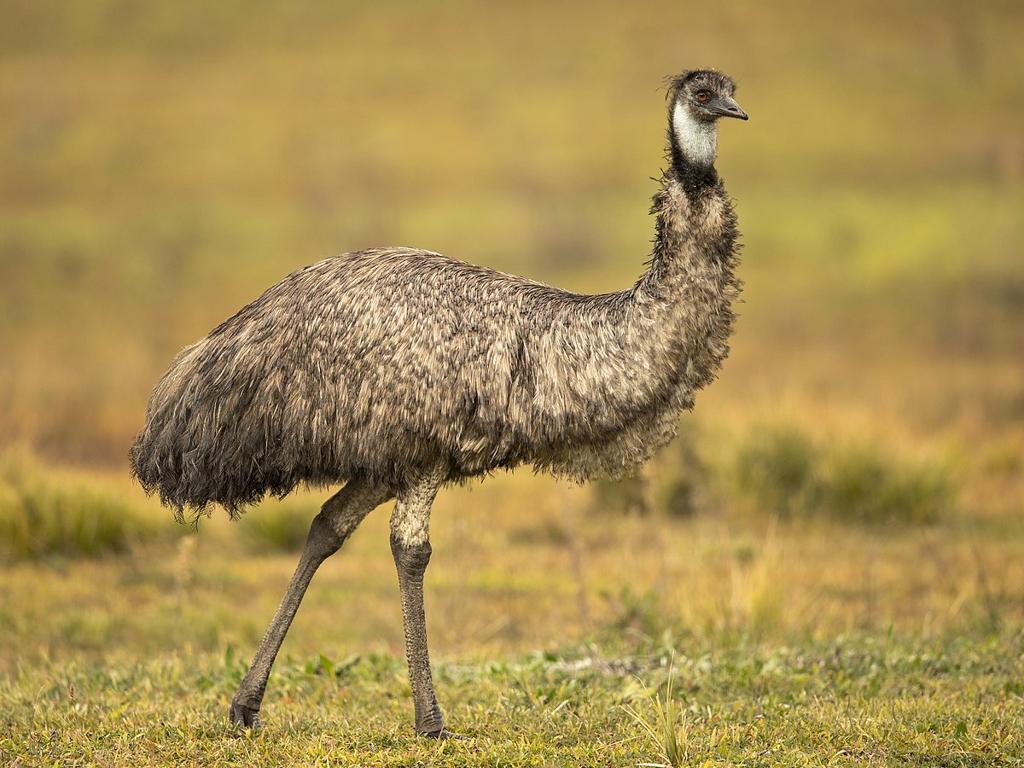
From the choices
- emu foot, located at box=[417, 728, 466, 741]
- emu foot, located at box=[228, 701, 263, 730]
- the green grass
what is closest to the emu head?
the green grass

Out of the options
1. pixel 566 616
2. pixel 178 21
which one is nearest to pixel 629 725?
pixel 566 616

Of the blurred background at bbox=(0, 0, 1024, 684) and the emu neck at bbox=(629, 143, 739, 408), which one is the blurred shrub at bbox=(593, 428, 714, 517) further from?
the emu neck at bbox=(629, 143, 739, 408)

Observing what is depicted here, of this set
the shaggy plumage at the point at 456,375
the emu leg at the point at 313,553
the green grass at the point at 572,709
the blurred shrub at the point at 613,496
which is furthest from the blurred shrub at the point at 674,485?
the shaggy plumage at the point at 456,375

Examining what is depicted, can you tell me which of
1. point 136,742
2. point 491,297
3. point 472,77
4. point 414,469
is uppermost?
point 472,77

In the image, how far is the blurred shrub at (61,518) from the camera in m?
12.5

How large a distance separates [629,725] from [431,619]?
438cm

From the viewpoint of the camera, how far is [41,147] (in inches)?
1698

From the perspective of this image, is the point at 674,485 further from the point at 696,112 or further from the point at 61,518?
the point at 696,112

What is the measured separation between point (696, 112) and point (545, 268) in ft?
85.1

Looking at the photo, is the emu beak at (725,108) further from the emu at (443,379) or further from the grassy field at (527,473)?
the grassy field at (527,473)

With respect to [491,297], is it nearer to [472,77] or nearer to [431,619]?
[431,619]

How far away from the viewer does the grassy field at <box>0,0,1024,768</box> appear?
25.3ft

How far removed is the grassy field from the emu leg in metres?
0.23

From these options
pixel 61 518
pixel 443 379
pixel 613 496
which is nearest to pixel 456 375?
Result: pixel 443 379
